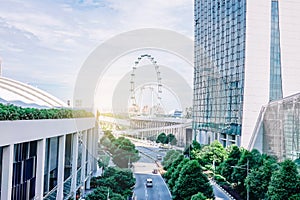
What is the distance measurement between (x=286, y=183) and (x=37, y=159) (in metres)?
5.42

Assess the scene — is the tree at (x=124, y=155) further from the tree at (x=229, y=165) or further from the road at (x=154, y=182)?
the tree at (x=229, y=165)

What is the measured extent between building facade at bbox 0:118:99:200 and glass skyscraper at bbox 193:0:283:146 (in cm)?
1062

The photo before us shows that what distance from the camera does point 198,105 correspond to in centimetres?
2638

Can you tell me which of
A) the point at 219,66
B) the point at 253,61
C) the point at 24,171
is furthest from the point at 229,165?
the point at 219,66

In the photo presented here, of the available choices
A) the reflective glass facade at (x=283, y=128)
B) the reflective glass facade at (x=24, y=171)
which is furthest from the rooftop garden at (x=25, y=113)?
the reflective glass facade at (x=283, y=128)

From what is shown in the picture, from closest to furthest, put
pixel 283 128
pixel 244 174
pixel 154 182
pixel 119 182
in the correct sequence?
pixel 119 182 → pixel 244 174 → pixel 283 128 → pixel 154 182

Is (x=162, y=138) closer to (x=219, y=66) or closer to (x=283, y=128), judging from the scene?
(x=219, y=66)

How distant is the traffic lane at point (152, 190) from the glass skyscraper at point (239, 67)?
6.04 m

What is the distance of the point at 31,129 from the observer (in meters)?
5.98

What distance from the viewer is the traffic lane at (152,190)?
1205cm

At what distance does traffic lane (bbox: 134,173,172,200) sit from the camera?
12052mm

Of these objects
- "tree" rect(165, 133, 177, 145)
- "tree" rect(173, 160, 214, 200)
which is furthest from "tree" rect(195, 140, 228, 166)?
"tree" rect(165, 133, 177, 145)

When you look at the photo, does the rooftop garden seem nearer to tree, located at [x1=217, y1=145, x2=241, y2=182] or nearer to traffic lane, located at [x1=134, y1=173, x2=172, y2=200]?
traffic lane, located at [x1=134, y1=173, x2=172, y2=200]

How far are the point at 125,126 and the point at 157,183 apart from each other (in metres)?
10.2
